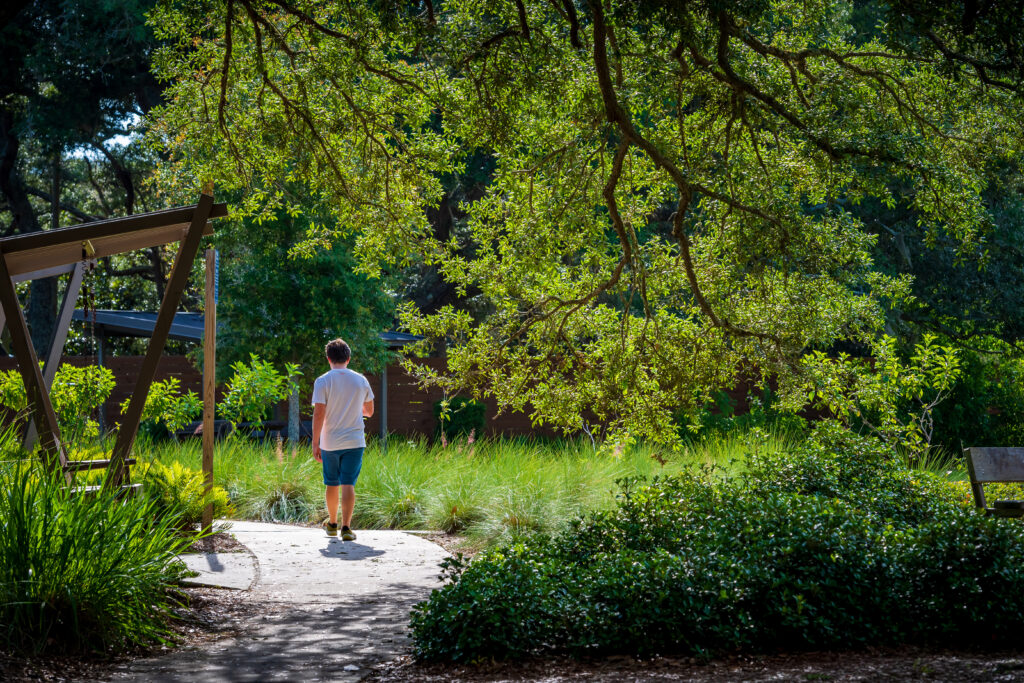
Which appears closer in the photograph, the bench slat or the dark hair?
the bench slat

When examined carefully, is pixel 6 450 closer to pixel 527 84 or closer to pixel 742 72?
pixel 527 84

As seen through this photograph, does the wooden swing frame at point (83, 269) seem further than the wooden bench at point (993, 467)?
No

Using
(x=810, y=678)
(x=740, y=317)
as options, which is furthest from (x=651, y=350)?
(x=810, y=678)

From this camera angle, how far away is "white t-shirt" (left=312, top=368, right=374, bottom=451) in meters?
8.77

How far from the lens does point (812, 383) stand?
7.97 metres

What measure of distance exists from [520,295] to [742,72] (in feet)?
9.11

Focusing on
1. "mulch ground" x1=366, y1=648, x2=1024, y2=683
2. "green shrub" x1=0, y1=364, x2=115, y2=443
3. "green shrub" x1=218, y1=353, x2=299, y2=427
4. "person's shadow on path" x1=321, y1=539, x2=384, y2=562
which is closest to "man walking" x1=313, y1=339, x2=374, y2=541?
"person's shadow on path" x1=321, y1=539, x2=384, y2=562

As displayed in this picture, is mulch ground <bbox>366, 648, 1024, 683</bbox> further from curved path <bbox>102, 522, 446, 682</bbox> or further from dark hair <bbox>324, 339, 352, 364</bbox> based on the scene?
dark hair <bbox>324, 339, 352, 364</bbox>

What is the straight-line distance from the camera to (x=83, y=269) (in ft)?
26.9

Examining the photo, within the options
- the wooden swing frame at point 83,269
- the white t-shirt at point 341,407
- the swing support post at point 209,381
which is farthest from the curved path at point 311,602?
the wooden swing frame at point 83,269

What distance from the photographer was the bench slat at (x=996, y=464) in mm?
7793

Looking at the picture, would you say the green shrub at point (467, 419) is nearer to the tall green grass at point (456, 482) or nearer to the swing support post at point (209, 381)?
the tall green grass at point (456, 482)

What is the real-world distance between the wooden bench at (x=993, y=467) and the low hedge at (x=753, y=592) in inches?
86.7

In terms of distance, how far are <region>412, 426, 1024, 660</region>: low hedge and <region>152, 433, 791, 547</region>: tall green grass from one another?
9.72 ft
